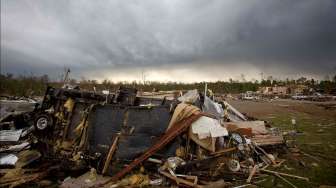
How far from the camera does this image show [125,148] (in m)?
7.35

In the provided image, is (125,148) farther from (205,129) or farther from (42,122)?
(42,122)

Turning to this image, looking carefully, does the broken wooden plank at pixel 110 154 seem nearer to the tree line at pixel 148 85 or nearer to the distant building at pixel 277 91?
the tree line at pixel 148 85

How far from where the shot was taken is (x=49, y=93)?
820cm

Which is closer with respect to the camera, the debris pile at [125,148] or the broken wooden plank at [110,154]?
the debris pile at [125,148]

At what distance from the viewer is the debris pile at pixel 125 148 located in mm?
6895

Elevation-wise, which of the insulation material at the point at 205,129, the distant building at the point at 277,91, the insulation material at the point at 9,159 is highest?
the insulation material at the point at 205,129

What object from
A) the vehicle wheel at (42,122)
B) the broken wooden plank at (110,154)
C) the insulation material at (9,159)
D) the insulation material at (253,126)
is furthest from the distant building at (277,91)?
the insulation material at (9,159)

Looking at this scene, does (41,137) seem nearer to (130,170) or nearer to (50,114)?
→ (50,114)

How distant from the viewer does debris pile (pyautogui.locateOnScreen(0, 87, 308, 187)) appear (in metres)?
6.89

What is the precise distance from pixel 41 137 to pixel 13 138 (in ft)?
8.85

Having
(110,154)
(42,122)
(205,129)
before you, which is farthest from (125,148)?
(42,122)

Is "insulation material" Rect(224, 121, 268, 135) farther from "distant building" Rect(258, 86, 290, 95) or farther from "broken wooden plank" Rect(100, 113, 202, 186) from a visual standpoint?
"distant building" Rect(258, 86, 290, 95)

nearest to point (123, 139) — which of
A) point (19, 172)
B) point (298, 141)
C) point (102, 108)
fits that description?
point (102, 108)

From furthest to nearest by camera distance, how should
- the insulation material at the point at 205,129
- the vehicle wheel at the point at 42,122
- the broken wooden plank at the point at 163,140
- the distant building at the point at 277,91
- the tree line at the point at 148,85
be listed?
the distant building at the point at 277,91, the tree line at the point at 148,85, the vehicle wheel at the point at 42,122, the insulation material at the point at 205,129, the broken wooden plank at the point at 163,140
